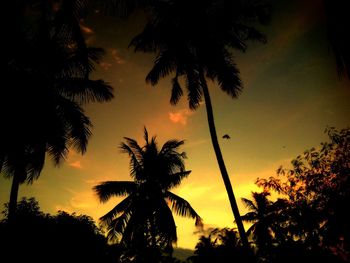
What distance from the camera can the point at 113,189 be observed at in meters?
16.5

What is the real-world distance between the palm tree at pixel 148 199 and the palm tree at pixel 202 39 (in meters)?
5.99

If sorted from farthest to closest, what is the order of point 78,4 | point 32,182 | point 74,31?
point 32,182, point 74,31, point 78,4

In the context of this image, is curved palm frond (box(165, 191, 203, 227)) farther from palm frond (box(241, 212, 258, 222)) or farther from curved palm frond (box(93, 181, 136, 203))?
palm frond (box(241, 212, 258, 222))

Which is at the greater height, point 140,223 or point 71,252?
point 140,223

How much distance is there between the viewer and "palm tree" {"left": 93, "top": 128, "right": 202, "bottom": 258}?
15359mm

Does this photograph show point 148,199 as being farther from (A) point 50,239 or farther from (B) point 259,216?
(B) point 259,216

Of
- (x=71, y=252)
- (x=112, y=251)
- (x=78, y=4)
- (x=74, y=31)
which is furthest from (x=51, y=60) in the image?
(x=112, y=251)

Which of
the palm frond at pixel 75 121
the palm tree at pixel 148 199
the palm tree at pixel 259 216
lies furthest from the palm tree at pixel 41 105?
the palm tree at pixel 259 216

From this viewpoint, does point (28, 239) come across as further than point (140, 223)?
No

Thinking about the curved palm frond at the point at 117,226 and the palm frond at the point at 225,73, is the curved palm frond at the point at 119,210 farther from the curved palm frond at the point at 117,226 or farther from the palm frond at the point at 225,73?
the palm frond at the point at 225,73

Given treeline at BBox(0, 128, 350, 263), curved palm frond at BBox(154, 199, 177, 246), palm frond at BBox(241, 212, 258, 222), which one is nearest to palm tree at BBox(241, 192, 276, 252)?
palm frond at BBox(241, 212, 258, 222)

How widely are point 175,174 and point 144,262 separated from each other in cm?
617

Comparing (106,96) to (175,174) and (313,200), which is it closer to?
(175,174)

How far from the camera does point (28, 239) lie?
10.4 m
